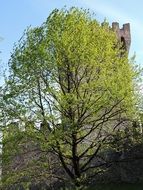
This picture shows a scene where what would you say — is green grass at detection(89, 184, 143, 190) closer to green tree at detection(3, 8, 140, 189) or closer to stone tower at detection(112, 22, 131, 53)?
green tree at detection(3, 8, 140, 189)

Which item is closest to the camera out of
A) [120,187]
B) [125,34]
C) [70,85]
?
[70,85]

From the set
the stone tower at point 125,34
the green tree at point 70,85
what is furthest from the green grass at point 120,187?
the stone tower at point 125,34

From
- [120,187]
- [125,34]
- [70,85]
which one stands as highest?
[125,34]

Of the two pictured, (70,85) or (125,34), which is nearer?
(70,85)

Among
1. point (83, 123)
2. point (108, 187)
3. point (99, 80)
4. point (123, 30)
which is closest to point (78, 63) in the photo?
point (99, 80)

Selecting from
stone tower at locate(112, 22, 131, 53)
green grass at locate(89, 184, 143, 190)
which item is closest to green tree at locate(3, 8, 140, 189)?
green grass at locate(89, 184, 143, 190)

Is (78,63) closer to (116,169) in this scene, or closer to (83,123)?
(83,123)

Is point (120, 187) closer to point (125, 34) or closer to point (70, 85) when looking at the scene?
point (70, 85)

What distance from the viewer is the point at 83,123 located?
56.6 ft

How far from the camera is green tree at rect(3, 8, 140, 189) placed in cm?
1717

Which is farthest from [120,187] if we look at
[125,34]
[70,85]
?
[125,34]

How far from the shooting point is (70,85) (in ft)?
59.6

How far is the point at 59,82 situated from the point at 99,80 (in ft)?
4.88

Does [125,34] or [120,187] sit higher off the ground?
[125,34]
